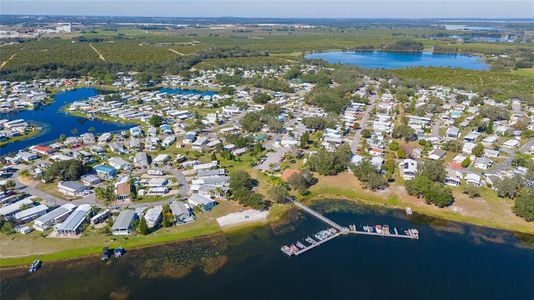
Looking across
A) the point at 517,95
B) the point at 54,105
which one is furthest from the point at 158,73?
the point at 517,95

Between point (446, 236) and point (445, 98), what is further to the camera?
point (445, 98)

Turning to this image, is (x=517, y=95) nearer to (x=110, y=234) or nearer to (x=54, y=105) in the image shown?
(x=110, y=234)

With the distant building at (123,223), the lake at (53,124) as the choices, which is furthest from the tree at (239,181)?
the lake at (53,124)

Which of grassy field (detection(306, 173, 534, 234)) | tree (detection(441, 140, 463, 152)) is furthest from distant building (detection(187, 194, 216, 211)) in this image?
tree (detection(441, 140, 463, 152))

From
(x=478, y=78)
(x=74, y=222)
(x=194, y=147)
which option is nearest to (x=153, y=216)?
(x=74, y=222)

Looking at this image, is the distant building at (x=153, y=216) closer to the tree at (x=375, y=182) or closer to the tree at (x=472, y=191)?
the tree at (x=375, y=182)
